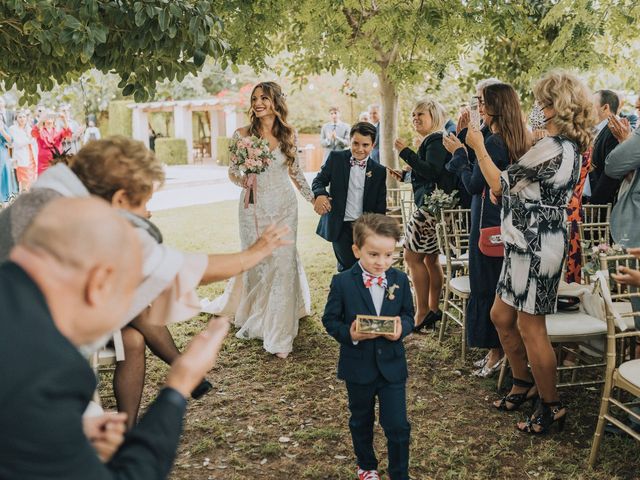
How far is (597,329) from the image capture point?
4.08 meters

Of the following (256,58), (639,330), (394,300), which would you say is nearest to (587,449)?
(639,330)

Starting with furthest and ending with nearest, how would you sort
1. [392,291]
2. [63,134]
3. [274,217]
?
1. [63,134]
2. [274,217]
3. [392,291]

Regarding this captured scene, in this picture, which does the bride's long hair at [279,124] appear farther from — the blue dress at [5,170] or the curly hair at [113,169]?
the blue dress at [5,170]

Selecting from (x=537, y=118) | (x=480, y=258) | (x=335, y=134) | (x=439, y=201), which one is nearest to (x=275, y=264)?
(x=439, y=201)

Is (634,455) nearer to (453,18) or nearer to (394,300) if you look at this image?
(394,300)

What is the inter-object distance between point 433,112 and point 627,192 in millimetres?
1947

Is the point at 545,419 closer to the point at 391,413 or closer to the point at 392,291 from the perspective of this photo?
the point at 391,413

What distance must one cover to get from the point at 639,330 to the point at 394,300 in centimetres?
159

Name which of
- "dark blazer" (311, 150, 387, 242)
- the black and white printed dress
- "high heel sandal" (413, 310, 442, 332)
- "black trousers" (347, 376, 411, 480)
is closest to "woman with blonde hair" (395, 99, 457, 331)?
"high heel sandal" (413, 310, 442, 332)

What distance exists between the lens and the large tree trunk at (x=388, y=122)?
846 cm

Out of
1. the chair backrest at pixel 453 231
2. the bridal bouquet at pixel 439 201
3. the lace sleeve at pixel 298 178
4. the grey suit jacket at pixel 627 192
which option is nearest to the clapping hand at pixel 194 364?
the grey suit jacket at pixel 627 192

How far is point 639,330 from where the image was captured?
379 cm

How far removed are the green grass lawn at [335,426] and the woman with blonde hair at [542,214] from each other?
0.32 meters

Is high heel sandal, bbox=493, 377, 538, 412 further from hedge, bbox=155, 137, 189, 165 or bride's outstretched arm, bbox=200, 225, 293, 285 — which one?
hedge, bbox=155, 137, 189, 165
